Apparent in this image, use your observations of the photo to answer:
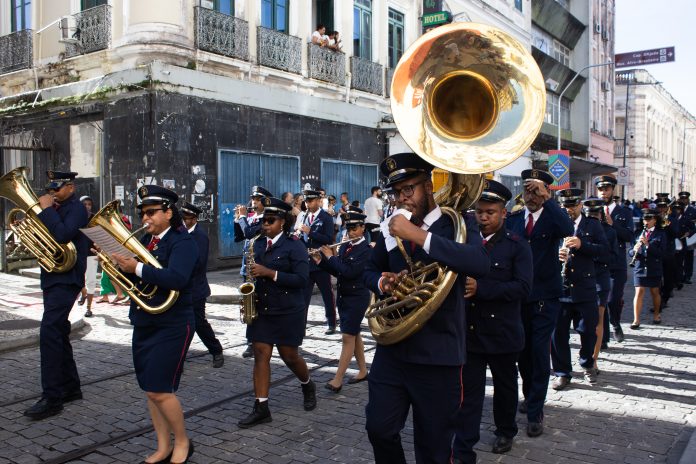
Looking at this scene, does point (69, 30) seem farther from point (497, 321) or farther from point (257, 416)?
point (497, 321)

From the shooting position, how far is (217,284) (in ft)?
44.0

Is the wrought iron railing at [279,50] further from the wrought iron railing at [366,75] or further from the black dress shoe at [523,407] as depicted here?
the black dress shoe at [523,407]

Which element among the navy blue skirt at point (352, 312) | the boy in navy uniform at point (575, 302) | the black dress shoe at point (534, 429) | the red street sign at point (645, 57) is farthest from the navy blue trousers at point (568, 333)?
the red street sign at point (645, 57)

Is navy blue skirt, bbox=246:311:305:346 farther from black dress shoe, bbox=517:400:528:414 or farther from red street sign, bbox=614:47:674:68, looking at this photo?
red street sign, bbox=614:47:674:68

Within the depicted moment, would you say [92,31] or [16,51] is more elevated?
[16,51]

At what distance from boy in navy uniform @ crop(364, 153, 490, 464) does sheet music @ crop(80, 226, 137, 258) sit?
6.21 feet

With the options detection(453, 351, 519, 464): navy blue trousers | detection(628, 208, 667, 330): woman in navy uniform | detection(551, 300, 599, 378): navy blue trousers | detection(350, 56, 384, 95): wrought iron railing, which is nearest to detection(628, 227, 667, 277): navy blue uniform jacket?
detection(628, 208, 667, 330): woman in navy uniform

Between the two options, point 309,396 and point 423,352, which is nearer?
point 423,352

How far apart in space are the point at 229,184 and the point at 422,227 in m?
13.3

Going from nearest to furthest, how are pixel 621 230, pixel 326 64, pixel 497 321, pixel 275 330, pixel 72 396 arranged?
pixel 497 321 < pixel 275 330 < pixel 72 396 < pixel 621 230 < pixel 326 64

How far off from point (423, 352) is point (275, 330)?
2.31 m

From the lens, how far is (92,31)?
16062mm

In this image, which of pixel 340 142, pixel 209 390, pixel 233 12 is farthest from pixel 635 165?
pixel 209 390

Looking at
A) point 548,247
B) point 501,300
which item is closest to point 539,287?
point 548,247
